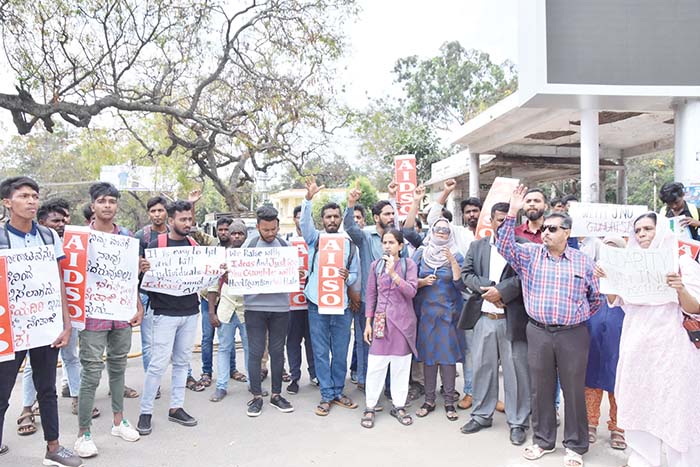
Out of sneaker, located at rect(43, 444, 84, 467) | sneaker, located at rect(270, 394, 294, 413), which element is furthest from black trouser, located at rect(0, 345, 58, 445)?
sneaker, located at rect(270, 394, 294, 413)

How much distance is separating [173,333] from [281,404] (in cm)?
122

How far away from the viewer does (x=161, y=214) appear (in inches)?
182

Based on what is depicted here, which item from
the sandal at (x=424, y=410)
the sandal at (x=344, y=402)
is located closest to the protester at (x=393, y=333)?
the sandal at (x=424, y=410)

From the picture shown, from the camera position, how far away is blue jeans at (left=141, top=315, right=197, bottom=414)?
14.0 feet

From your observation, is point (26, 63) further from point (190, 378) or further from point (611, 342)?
point (611, 342)

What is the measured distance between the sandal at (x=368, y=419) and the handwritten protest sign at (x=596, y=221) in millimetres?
2294

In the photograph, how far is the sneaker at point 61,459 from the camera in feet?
11.7

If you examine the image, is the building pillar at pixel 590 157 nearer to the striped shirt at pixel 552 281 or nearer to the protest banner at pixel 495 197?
Result: the protest banner at pixel 495 197

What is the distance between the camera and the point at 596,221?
4188 mm

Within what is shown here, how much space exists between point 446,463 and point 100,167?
2261cm

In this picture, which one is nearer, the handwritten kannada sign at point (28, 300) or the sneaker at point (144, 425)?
the handwritten kannada sign at point (28, 300)

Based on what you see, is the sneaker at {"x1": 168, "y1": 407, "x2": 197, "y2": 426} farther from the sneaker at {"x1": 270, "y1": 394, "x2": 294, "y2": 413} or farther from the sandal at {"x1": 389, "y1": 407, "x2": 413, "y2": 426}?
the sandal at {"x1": 389, "y1": 407, "x2": 413, "y2": 426}

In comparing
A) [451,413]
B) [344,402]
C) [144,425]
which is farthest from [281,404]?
[451,413]

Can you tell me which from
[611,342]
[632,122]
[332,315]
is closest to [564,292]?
[611,342]
